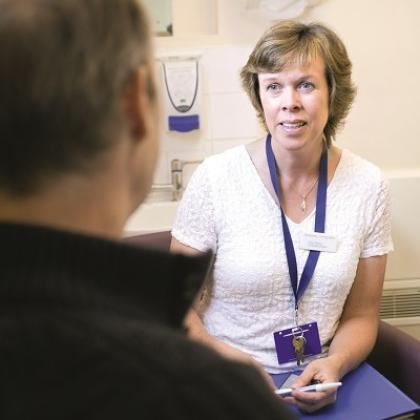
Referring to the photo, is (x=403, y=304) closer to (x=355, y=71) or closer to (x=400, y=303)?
(x=400, y=303)

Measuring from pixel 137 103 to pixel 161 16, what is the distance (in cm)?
218

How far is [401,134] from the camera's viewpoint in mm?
2617

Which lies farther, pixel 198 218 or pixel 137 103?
pixel 198 218

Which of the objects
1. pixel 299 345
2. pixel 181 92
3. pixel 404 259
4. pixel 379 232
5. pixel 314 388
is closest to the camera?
A: pixel 314 388

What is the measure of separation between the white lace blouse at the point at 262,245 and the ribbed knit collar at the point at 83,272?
1059 millimetres

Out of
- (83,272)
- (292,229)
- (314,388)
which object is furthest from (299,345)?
(83,272)

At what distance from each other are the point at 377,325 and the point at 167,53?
1523mm

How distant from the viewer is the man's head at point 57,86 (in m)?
0.50

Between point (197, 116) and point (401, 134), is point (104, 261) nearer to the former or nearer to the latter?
point (197, 116)

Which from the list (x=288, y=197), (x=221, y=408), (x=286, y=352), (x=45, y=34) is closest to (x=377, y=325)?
(x=286, y=352)

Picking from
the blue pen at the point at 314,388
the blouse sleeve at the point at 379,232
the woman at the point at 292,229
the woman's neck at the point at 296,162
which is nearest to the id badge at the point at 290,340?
the woman at the point at 292,229

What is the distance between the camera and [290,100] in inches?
64.9

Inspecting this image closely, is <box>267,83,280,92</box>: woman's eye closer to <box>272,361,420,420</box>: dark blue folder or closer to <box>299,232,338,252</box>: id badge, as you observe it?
<box>299,232,338,252</box>: id badge

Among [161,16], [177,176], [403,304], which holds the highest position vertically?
[161,16]
